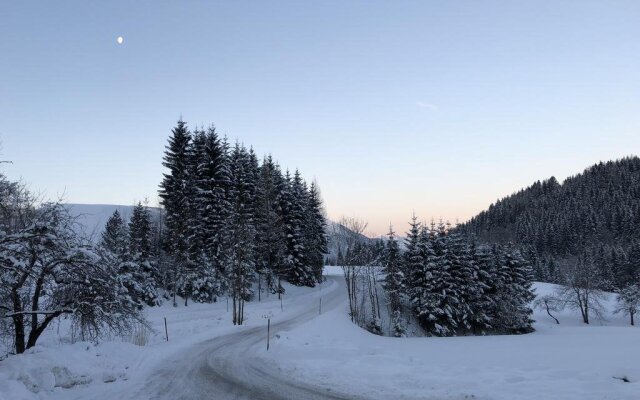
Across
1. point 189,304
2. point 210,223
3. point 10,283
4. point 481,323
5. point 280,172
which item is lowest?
point 481,323

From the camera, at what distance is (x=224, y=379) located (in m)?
12.8

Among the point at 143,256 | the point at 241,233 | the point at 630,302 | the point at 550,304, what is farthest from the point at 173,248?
the point at 630,302

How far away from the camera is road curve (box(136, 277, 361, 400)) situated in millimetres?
10875

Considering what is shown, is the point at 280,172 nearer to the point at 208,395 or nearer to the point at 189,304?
the point at 189,304

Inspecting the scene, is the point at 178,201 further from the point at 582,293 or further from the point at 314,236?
the point at 582,293

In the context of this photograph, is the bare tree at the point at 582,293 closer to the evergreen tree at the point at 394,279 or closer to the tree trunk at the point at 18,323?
the evergreen tree at the point at 394,279

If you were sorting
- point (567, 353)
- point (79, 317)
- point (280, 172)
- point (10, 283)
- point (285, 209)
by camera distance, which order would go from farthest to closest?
point (280, 172) → point (285, 209) → point (567, 353) → point (79, 317) → point (10, 283)

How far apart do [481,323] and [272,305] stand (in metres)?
24.2

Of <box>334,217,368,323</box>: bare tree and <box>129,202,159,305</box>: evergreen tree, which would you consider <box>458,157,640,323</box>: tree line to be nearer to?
<box>334,217,368,323</box>: bare tree

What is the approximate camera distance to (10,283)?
38.7ft

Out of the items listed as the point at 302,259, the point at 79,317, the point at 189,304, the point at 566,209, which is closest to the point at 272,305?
the point at 189,304

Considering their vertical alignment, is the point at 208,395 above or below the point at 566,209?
below

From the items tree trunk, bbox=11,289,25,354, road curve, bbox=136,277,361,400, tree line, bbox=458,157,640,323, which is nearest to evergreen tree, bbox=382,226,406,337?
tree line, bbox=458,157,640,323

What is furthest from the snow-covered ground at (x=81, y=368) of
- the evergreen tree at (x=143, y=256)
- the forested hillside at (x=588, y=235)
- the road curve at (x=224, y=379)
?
the forested hillside at (x=588, y=235)
